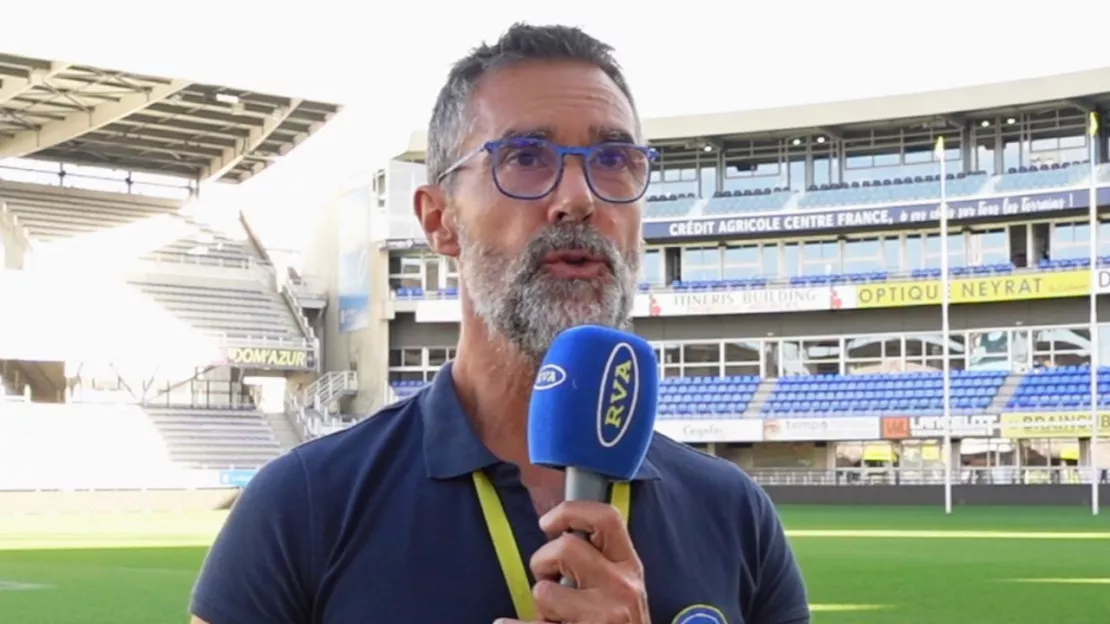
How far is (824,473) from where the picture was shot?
42.0 metres

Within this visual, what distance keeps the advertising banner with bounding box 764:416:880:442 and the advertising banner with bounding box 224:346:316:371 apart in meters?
14.1

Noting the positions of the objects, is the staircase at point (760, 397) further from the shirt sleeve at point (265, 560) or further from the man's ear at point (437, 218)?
the shirt sleeve at point (265, 560)

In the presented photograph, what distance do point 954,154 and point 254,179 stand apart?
22.9m

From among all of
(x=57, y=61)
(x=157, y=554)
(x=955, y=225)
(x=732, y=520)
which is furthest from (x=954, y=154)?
(x=732, y=520)

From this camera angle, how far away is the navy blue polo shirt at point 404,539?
2068 mm

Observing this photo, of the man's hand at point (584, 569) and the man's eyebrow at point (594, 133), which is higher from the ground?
the man's eyebrow at point (594, 133)

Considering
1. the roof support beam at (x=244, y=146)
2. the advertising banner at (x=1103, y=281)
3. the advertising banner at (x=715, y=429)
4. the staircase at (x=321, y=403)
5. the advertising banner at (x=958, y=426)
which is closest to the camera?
the advertising banner at (x=1103, y=281)

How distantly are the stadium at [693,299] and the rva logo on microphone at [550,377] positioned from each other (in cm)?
3166

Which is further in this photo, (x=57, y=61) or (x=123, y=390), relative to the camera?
(x=123, y=390)

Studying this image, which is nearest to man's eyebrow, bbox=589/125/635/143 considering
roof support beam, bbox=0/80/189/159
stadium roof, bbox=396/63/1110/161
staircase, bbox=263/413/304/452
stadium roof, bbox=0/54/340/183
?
stadium roof, bbox=396/63/1110/161

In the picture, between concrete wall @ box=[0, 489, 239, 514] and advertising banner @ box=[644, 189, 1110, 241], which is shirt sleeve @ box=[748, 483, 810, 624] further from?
advertising banner @ box=[644, 189, 1110, 241]

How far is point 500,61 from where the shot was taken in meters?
2.33

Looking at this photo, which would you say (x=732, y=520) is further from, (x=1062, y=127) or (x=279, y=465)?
(x=1062, y=127)

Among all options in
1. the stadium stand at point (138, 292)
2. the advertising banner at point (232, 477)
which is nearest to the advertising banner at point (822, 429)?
the stadium stand at point (138, 292)
